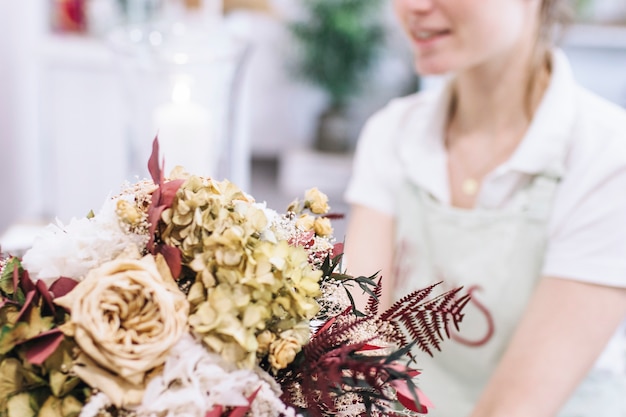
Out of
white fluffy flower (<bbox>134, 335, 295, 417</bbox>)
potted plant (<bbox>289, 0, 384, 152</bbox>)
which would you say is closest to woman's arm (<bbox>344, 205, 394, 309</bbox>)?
white fluffy flower (<bbox>134, 335, 295, 417</bbox>)

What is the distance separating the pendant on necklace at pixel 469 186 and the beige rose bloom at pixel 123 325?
0.76 metres

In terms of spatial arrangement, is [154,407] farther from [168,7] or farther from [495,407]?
[168,7]

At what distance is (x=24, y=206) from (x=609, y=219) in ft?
9.23

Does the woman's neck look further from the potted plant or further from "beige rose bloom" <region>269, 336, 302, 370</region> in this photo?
the potted plant

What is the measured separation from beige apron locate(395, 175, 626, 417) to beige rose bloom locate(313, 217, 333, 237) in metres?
0.56

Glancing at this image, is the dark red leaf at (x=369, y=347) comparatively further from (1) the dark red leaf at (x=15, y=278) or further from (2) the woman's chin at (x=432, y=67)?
(2) the woman's chin at (x=432, y=67)

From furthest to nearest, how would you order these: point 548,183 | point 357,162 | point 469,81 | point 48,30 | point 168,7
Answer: point 168,7 → point 48,30 → point 357,162 → point 469,81 → point 548,183

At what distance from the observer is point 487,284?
3.38ft

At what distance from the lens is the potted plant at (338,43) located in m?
3.99

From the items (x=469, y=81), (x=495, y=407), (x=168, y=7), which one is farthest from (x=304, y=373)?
(x=168, y=7)

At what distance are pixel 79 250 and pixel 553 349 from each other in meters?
0.62

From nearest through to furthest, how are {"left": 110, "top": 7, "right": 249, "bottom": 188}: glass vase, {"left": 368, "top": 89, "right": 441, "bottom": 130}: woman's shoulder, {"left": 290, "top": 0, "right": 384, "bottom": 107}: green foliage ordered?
{"left": 368, "top": 89, "right": 441, "bottom": 130}: woman's shoulder
{"left": 110, "top": 7, "right": 249, "bottom": 188}: glass vase
{"left": 290, "top": 0, "right": 384, "bottom": 107}: green foliage

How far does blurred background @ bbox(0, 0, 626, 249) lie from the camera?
4.58ft

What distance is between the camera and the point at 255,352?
418 mm
